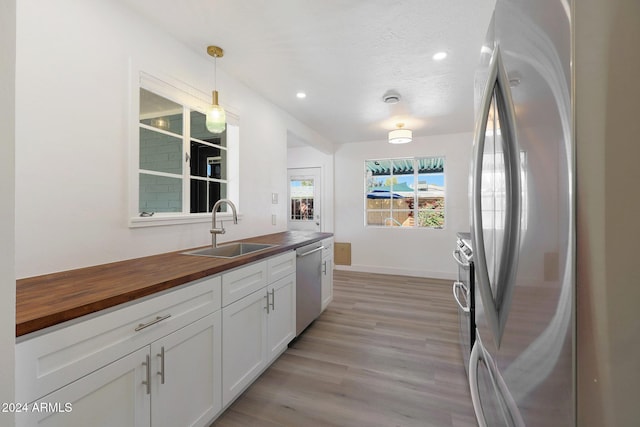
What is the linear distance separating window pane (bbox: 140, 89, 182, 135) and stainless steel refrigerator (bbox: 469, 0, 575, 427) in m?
2.24

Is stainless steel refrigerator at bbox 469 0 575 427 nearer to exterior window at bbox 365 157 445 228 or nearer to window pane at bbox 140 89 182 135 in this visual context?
window pane at bbox 140 89 182 135

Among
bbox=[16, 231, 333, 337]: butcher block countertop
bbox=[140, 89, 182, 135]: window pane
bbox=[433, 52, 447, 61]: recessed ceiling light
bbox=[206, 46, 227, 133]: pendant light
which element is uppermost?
bbox=[433, 52, 447, 61]: recessed ceiling light

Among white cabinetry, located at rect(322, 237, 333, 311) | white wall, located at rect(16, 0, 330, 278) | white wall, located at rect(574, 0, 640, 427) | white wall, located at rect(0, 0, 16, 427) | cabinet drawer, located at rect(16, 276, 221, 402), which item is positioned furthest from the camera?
white cabinetry, located at rect(322, 237, 333, 311)

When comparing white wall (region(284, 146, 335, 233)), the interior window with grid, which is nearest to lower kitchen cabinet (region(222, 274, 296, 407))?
the interior window with grid

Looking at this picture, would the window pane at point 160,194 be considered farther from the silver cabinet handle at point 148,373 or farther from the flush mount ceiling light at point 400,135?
the flush mount ceiling light at point 400,135

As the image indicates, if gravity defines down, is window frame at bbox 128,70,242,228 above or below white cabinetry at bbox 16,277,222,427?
above

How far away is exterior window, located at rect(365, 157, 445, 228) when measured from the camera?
15.8 feet

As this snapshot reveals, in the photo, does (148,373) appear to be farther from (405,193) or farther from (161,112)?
(405,193)

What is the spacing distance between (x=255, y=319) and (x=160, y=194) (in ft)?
5.73

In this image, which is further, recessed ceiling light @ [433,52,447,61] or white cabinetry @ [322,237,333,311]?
white cabinetry @ [322,237,333,311]

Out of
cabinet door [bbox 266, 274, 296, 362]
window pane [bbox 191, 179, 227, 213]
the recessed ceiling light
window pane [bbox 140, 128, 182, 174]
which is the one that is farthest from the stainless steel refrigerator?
window pane [bbox 140, 128, 182, 174]

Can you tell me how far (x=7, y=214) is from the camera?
553 mm

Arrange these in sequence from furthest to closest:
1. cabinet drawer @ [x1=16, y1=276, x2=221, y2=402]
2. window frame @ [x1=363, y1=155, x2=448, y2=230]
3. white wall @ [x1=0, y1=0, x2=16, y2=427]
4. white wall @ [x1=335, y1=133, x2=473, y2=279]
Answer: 1. window frame @ [x1=363, y1=155, x2=448, y2=230]
2. white wall @ [x1=335, y1=133, x2=473, y2=279]
3. cabinet drawer @ [x1=16, y1=276, x2=221, y2=402]
4. white wall @ [x1=0, y1=0, x2=16, y2=427]

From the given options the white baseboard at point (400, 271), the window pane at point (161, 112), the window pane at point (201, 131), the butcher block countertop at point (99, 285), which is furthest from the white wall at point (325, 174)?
the butcher block countertop at point (99, 285)
